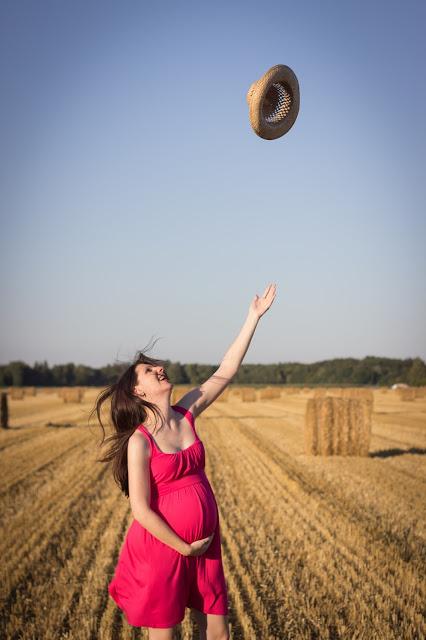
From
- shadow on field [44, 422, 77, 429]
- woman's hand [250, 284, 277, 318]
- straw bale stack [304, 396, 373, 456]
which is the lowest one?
shadow on field [44, 422, 77, 429]

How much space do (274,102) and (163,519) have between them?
8.71 ft

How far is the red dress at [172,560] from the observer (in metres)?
2.81

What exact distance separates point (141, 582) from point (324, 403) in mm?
12672

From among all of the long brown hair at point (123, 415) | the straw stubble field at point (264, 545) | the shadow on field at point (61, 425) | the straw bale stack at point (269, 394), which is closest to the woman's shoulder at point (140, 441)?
the long brown hair at point (123, 415)

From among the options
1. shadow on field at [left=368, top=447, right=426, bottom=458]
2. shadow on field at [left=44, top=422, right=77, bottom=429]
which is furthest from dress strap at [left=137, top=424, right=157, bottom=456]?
shadow on field at [left=44, top=422, right=77, bottom=429]

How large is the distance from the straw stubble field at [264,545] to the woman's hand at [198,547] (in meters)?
1.15

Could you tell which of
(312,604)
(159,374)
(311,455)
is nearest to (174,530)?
(159,374)

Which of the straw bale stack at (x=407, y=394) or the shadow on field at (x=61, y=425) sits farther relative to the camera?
the straw bale stack at (x=407, y=394)

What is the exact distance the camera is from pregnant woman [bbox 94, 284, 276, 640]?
2.81 metres

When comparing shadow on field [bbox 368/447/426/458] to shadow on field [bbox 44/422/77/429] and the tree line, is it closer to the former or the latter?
shadow on field [bbox 44/422/77/429]

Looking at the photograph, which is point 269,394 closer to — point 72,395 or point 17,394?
point 72,395

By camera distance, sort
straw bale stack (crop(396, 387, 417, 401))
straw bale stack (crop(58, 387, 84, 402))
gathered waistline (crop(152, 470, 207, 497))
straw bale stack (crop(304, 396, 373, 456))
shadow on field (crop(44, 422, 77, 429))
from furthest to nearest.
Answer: straw bale stack (crop(58, 387, 84, 402)) → straw bale stack (crop(396, 387, 417, 401)) → shadow on field (crop(44, 422, 77, 429)) → straw bale stack (crop(304, 396, 373, 456)) → gathered waistline (crop(152, 470, 207, 497))

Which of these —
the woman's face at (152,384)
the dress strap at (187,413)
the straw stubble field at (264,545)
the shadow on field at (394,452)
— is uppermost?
the woman's face at (152,384)

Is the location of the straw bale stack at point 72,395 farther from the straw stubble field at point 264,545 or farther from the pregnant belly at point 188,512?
the pregnant belly at point 188,512
